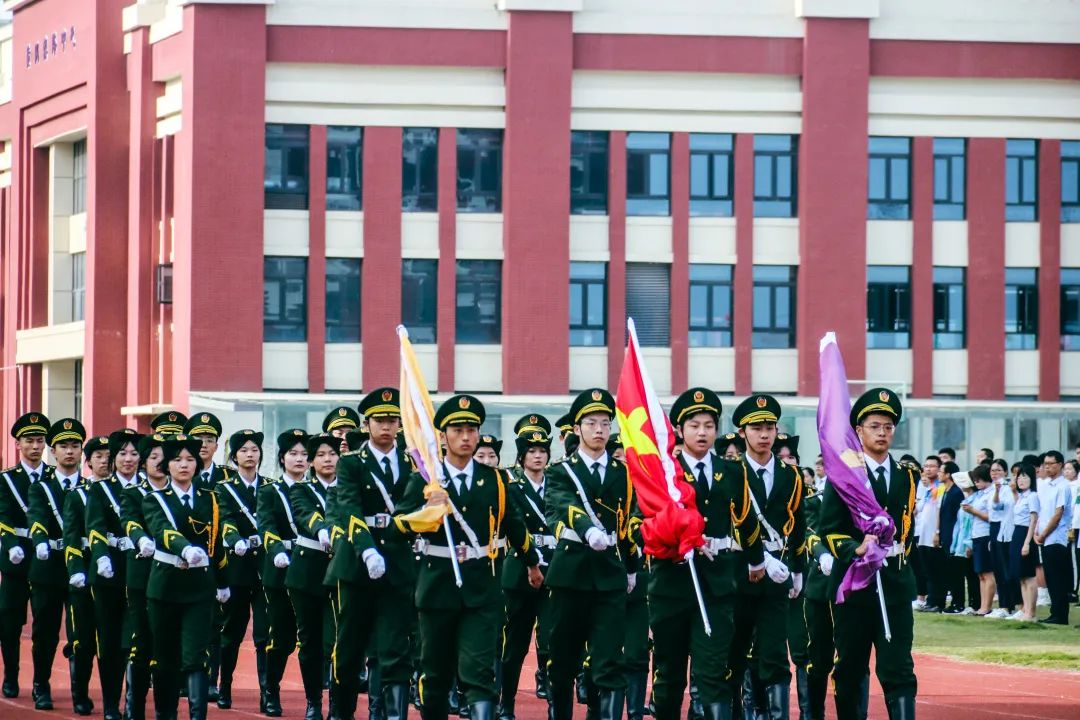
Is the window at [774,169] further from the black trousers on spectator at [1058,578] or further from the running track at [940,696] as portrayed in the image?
the running track at [940,696]

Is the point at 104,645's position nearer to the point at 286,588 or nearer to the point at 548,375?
the point at 286,588

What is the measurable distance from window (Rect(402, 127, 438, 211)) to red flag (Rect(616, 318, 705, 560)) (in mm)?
30425

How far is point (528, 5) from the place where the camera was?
41.6 m

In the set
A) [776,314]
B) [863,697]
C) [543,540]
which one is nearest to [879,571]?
[863,697]

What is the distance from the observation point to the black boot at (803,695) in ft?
42.5

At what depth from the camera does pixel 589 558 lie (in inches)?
473

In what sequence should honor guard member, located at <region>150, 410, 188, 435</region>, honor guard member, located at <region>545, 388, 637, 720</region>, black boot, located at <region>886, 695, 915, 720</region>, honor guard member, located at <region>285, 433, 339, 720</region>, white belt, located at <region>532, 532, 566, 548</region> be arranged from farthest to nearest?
1. honor guard member, located at <region>150, 410, 188, 435</region>
2. white belt, located at <region>532, 532, 566, 548</region>
3. honor guard member, located at <region>285, 433, 339, 720</region>
4. honor guard member, located at <region>545, 388, 637, 720</region>
5. black boot, located at <region>886, 695, 915, 720</region>

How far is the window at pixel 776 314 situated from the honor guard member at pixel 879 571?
31825 millimetres

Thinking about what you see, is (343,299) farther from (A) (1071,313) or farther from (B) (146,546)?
(B) (146,546)

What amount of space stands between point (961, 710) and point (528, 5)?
28397mm

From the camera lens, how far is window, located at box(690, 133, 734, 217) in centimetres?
4272

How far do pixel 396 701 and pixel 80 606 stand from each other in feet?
12.3

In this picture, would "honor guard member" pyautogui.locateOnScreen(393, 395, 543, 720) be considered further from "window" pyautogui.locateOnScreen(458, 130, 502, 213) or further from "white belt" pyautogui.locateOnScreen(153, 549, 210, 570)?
"window" pyautogui.locateOnScreen(458, 130, 502, 213)

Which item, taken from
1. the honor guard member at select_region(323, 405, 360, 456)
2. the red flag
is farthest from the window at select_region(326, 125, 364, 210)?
the red flag
